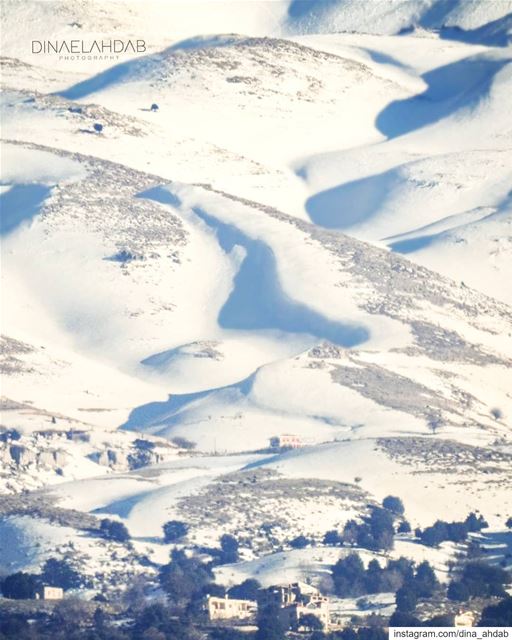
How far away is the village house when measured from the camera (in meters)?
103

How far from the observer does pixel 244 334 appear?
548 ft

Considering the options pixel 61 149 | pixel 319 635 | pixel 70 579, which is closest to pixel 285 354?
pixel 61 149

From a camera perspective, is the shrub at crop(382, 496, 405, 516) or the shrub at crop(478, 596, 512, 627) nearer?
the shrub at crop(478, 596, 512, 627)

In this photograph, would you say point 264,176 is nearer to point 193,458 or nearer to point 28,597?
point 193,458

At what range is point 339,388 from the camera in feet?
502

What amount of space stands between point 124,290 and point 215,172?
84.4 feet

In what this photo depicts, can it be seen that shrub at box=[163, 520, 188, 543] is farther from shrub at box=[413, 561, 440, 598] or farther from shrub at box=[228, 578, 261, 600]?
shrub at box=[413, 561, 440, 598]

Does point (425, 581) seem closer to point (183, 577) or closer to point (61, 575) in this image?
point (183, 577)

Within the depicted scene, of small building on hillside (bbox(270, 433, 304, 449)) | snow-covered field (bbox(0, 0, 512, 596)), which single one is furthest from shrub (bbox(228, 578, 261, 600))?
small building on hillside (bbox(270, 433, 304, 449))

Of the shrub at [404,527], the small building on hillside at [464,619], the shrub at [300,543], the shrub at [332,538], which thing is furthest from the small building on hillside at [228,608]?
the shrub at [404,527]

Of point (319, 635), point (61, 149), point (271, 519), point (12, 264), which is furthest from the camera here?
point (61, 149)

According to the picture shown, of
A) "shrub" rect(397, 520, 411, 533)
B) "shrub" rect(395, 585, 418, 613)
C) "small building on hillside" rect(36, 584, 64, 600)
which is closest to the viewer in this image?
"shrub" rect(395, 585, 418, 613)

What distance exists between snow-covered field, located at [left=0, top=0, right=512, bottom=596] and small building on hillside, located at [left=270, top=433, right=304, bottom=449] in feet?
1.67

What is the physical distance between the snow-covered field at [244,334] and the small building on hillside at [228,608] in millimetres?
7328
